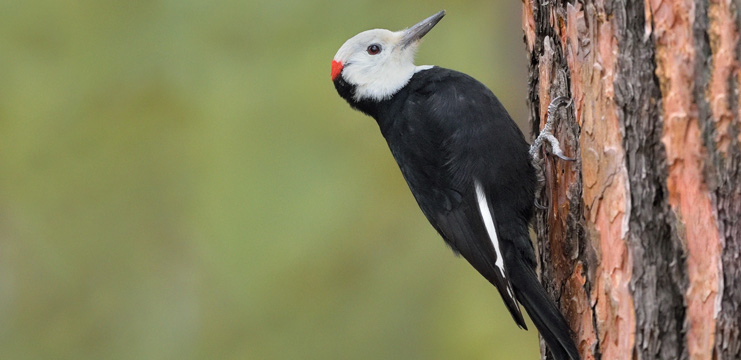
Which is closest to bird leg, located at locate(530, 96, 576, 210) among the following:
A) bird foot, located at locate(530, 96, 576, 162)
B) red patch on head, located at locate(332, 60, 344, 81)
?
bird foot, located at locate(530, 96, 576, 162)

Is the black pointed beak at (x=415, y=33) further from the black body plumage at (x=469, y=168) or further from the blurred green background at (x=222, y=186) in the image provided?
the blurred green background at (x=222, y=186)

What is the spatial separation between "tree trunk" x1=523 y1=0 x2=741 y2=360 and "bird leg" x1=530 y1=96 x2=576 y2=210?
0.43 ft

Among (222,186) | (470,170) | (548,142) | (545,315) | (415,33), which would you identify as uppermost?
(415,33)

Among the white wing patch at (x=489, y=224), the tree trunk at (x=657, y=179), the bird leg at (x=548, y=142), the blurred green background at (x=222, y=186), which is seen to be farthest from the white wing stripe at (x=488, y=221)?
the blurred green background at (x=222, y=186)

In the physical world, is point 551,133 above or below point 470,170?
above

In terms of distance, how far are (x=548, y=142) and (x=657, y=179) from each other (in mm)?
734

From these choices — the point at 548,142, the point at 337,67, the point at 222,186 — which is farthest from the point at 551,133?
the point at 222,186

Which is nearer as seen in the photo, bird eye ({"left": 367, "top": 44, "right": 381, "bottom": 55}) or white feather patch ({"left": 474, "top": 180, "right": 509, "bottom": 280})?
white feather patch ({"left": 474, "top": 180, "right": 509, "bottom": 280})

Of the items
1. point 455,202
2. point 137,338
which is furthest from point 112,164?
point 455,202

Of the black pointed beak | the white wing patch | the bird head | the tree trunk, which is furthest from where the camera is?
the black pointed beak

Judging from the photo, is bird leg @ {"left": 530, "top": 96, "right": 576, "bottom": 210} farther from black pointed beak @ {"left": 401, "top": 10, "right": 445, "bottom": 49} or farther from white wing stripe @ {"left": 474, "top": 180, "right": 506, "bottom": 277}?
black pointed beak @ {"left": 401, "top": 10, "right": 445, "bottom": 49}

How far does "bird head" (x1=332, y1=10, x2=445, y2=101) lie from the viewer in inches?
154

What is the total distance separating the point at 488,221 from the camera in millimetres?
3195

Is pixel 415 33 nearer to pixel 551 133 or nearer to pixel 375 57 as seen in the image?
pixel 375 57
